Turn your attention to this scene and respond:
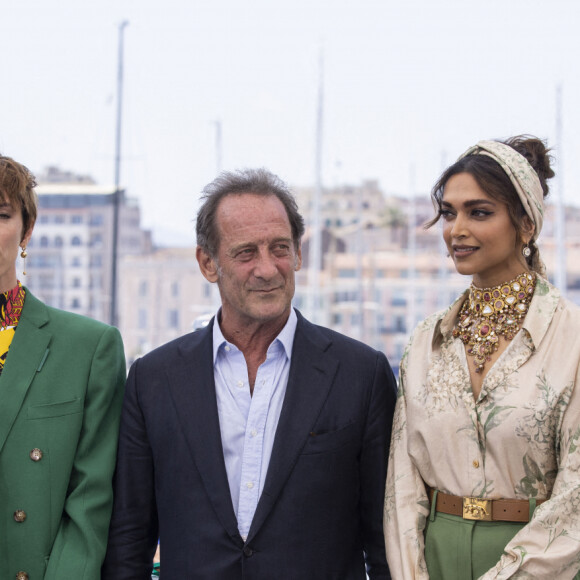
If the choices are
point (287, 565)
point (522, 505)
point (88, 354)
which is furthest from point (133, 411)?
point (522, 505)

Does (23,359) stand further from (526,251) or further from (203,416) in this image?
(526,251)

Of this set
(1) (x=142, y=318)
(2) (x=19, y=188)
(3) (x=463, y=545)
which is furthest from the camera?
(1) (x=142, y=318)

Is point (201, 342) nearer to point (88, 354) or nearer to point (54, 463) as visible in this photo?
point (88, 354)

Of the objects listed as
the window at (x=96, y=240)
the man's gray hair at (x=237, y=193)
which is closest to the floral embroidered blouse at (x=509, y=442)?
the man's gray hair at (x=237, y=193)

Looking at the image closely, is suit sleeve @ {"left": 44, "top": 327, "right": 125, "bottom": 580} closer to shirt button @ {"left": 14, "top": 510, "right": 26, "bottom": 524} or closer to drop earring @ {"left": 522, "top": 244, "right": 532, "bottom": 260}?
shirt button @ {"left": 14, "top": 510, "right": 26, "bottom": 524}

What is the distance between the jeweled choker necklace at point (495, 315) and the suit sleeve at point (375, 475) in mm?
322

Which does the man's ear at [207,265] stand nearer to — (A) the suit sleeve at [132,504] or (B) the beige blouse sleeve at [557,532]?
(A) the suit sleeve at [132,504]

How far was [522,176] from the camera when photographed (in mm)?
2617

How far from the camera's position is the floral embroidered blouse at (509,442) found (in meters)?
2.42

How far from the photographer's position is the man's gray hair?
2928 mm

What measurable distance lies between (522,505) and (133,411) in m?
1.21

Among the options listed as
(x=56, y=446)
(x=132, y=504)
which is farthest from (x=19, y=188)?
(x=132, y=504)

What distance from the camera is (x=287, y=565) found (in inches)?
102

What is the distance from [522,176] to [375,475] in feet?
3.33
